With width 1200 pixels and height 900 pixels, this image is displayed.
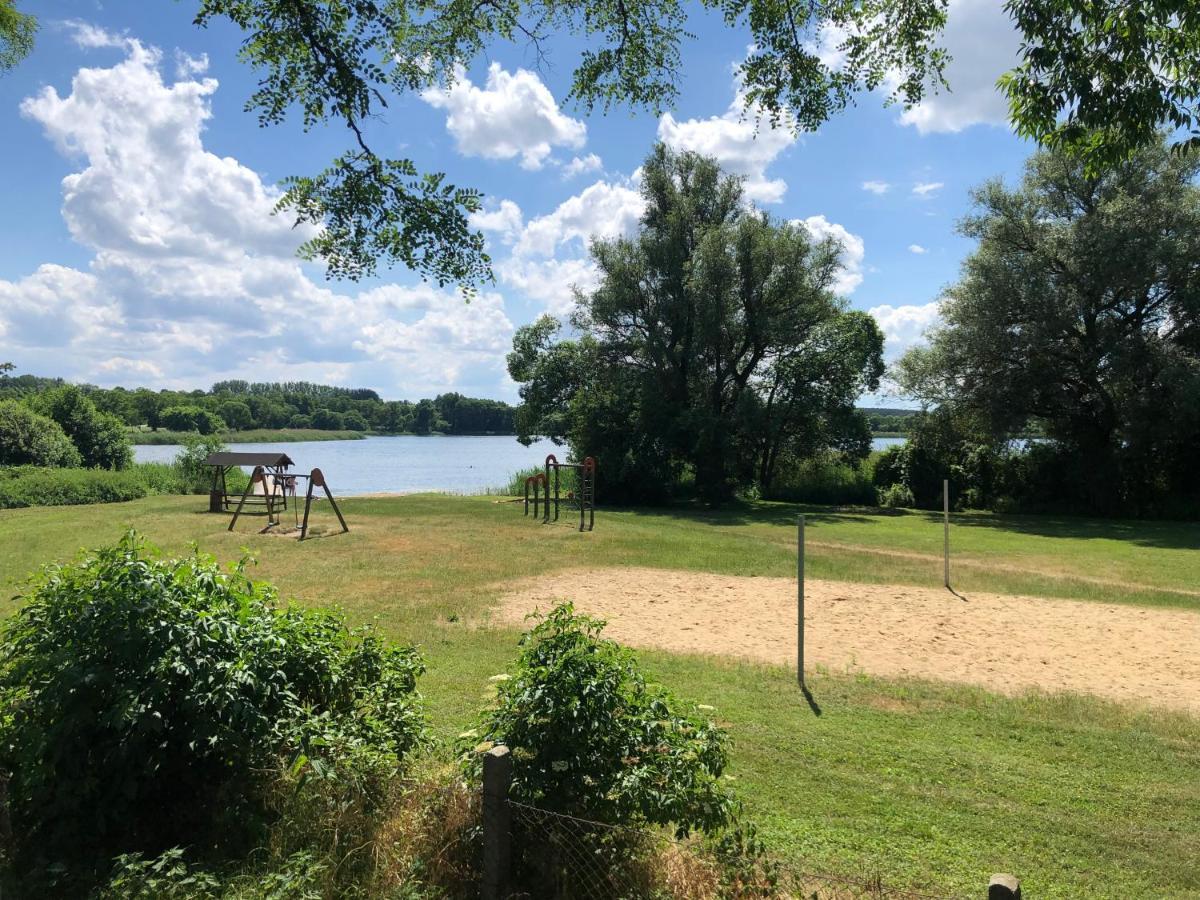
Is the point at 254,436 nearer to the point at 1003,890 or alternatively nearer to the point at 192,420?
the point at 192,420

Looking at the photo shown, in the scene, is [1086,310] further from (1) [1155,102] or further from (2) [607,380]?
(1) [1155,102]

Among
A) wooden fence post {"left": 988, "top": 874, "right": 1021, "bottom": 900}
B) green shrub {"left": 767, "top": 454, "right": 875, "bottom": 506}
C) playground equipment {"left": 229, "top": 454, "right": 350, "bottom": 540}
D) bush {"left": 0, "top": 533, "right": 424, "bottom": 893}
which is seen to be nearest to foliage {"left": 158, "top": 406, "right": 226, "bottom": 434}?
playground equipment {"left": 229, "top": 454, "right": 350, "bottom": 540}

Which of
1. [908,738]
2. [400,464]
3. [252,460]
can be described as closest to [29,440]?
[252,460]

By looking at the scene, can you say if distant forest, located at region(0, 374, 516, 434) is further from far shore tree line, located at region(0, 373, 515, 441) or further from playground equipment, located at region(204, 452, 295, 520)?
playground equipment, located at region(204, 452, 295, 520)

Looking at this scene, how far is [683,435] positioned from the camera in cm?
3022

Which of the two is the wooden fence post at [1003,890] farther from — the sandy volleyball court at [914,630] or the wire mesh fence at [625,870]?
the sandy volleyball court at [914,630]

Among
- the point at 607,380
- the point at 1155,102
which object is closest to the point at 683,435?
the point at 607,380

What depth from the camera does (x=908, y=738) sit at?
18.3 ft

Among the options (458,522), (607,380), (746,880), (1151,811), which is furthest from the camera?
(607,380)

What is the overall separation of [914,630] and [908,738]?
398 centimetres

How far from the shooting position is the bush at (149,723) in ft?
10.8

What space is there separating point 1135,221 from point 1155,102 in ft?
75.2

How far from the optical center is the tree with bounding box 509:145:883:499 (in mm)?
29312

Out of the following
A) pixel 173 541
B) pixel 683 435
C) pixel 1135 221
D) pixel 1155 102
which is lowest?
pixel 173 541
